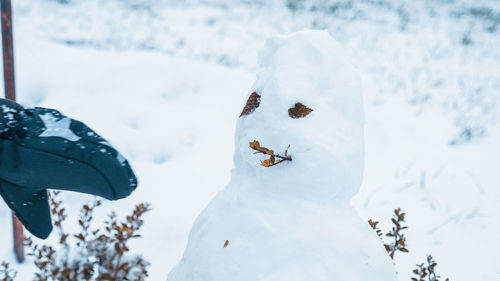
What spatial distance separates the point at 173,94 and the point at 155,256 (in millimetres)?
1833

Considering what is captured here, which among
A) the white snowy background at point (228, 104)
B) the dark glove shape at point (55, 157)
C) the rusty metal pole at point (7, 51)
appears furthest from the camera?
the white snowy background at point (228, 104)

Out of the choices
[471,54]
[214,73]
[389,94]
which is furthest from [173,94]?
[471,54]

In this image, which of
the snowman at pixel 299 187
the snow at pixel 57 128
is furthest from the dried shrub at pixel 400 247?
the snow at pixel 57 128

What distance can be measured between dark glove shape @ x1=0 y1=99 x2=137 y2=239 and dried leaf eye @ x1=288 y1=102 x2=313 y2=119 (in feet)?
1.47

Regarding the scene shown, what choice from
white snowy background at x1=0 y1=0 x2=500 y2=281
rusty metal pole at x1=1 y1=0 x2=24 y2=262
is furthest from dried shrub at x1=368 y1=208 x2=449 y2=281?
rusty metal pole at x1=1 y1=0 x2=24 y2=262

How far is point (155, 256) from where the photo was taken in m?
2.06

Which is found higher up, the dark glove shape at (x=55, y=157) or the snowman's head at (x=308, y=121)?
the snowman's head at (x=308, y=121)

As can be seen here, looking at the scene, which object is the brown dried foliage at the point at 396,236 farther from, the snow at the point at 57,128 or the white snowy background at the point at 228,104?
the snow at the point at 57,128

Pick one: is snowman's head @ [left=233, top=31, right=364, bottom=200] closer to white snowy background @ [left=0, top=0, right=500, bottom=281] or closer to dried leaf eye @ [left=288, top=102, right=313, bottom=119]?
dried leaf eye @ [left=288, top=102, right=313, bottom=119]

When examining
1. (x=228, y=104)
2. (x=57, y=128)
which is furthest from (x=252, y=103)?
(x=228, y=104)

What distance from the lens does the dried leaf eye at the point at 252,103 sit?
41.9 inches

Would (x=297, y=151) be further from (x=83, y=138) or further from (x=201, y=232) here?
(x=83, y=138)

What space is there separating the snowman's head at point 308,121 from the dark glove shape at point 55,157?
37 cm

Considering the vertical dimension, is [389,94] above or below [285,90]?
above
